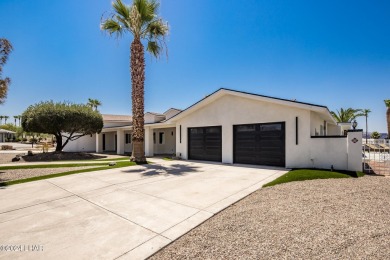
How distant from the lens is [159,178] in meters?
9.13

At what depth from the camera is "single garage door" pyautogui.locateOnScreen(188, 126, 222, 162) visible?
14852 millimetres

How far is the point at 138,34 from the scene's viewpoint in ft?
46.5

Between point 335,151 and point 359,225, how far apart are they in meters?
7.86

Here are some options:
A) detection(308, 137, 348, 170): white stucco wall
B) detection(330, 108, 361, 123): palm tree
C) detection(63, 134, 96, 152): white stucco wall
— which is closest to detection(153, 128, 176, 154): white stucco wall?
detection(63, 134, 96, 152): white stucco wall

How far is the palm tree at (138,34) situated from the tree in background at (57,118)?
9252mm

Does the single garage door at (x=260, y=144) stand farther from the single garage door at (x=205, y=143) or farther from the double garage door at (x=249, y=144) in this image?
the single garage door at (x=205, y=143)

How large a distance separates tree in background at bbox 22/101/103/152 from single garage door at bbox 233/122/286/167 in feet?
51.5

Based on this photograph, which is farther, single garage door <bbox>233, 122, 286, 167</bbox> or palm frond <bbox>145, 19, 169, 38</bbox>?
palm frond <bbox>145, 19, 169, 38</bbox>

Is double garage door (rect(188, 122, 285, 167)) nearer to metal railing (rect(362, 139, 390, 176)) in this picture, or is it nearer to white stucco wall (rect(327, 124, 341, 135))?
metal railing (rect(362, 139, 390, 176))

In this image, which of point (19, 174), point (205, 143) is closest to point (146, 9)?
point (205, 143)

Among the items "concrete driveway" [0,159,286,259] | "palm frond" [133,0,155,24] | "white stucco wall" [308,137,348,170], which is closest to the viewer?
"concrete driveway" [0,159,286,259]

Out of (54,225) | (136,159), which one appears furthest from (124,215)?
(136,159)

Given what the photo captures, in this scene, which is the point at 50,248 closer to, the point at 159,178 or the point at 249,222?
the point at 249,222

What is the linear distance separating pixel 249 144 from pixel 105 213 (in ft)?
33.1
